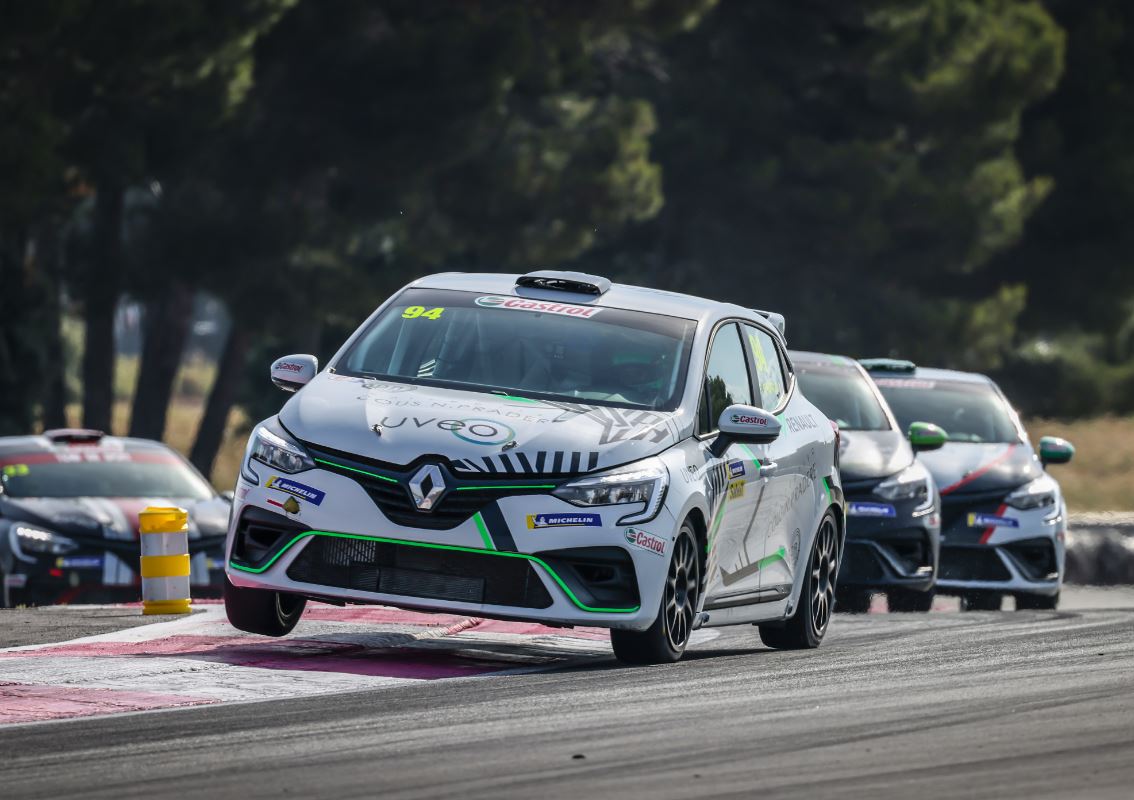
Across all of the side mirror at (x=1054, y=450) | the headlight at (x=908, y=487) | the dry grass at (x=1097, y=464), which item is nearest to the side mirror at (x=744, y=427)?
the headlight at (x=908, y=487)

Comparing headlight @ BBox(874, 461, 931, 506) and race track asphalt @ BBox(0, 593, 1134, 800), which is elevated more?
headlight @ BBox(874, 461, 931, 506)

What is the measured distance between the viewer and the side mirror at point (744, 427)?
36.0ft

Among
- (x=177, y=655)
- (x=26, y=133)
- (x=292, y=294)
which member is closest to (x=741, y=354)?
(x=177, y=655)

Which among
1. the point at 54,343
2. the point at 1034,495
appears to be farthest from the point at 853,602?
the point at 54,343

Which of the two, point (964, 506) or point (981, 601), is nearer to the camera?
point (964, 506)

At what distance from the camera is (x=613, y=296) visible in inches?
465

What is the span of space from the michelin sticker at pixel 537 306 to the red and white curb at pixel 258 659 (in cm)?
165

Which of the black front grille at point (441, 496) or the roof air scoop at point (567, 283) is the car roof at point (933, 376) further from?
the black front grille at point (441, 496)

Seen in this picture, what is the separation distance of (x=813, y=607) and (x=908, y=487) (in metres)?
4.31

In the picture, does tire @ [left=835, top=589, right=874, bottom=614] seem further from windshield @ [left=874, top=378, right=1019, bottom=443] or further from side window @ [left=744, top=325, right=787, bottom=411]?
side window @ [left=744, top=325, right=787, bottom=411]

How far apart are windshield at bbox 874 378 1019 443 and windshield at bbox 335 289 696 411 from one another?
25.8 feet

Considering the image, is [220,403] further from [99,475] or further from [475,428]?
[475,428]

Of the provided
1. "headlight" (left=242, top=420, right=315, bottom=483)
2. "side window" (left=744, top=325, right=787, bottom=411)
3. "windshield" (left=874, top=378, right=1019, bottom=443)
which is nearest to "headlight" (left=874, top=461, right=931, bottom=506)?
"windshield" (left=874, top=378, right=1019, bottom=443)

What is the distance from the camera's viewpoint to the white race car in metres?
10.1
